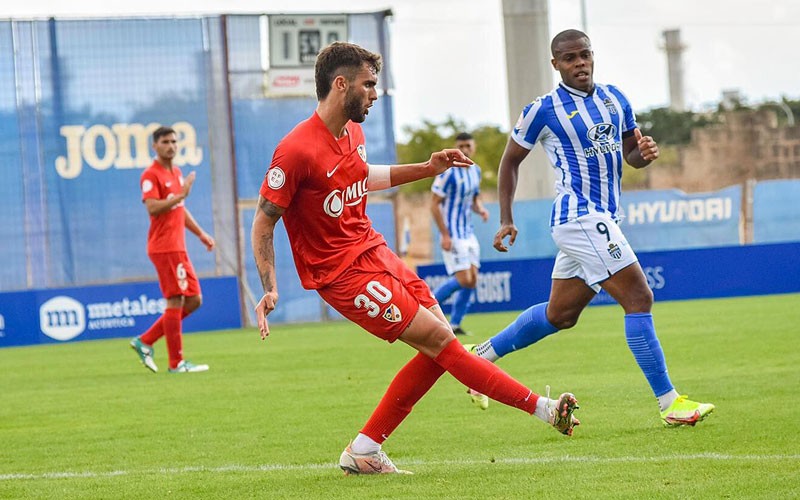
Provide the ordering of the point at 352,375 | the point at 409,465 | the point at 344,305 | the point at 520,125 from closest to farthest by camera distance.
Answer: the point at 344,305 → the point at 409,465 → the point at 520,125 → the point at 352,375

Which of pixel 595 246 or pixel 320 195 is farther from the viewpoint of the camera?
pixel 595 246

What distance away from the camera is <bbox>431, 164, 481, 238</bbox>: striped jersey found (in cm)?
1655

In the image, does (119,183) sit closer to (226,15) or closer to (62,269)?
(62,269)

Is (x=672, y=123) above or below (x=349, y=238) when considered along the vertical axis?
above

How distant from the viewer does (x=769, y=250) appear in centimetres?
2223

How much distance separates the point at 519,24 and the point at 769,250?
11.2m

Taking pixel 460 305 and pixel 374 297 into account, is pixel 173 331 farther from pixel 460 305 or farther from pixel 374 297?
pixel 374 297

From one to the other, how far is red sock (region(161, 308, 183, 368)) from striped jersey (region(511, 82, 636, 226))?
594cm

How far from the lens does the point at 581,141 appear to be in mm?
7828

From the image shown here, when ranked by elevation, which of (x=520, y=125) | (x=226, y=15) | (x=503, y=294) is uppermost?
(x=226, y=15)

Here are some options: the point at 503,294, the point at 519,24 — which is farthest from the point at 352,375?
the point at 519,24

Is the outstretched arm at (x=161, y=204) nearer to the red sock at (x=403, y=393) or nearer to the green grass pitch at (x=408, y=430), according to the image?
the green grass pitch at (x=408, y=430)

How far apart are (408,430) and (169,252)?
5704 millimetres

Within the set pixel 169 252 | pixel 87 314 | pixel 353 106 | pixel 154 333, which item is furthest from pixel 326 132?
pixel 87 314
